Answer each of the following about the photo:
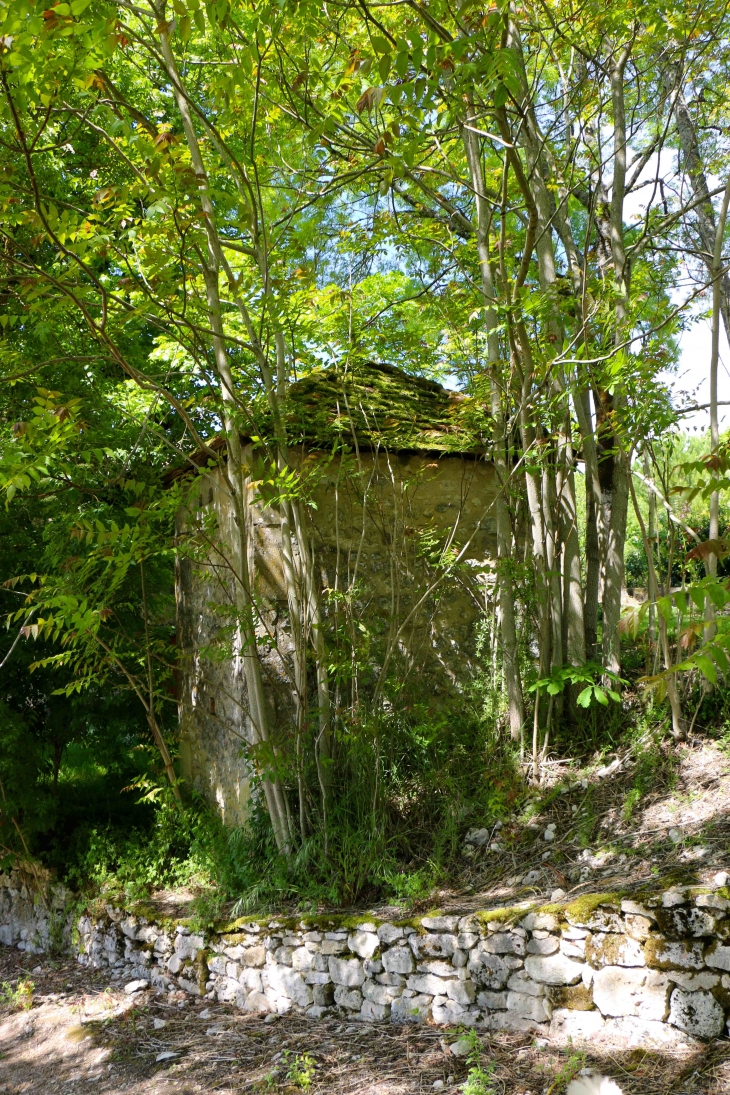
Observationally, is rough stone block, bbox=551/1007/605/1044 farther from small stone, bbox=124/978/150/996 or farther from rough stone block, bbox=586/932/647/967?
small stone, bbox=124/978/150/996

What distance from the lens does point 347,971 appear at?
394 centimetres

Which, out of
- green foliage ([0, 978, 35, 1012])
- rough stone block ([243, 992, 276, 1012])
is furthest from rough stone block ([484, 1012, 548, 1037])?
green foliage ([0, 978, 35, 1012])

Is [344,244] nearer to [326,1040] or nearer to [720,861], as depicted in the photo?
[720,861]

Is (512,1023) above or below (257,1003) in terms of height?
above

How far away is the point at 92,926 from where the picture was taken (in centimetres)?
538

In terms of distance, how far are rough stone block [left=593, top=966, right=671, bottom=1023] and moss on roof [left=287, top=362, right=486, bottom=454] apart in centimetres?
302

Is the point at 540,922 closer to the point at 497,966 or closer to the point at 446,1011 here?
the point at 497,966

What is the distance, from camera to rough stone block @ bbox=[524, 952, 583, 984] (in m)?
3.29

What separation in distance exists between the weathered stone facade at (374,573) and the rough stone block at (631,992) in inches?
81.6

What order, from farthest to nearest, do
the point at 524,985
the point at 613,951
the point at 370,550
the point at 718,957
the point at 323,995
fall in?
1. the point at 370,550
2. the point at 323,995
3. the point at 524,985
4. the point at 613,951
5. the point at 718,957

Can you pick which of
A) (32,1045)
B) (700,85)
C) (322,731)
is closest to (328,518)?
(322,731)

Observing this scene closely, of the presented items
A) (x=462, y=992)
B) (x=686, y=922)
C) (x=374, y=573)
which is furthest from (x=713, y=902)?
(x=374, y=573)

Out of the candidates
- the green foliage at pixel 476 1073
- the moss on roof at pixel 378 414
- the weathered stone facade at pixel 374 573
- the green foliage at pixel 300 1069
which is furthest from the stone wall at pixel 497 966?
the moss on roof at pixel 378 414

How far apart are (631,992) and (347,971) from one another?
Result: 1.43 metres
